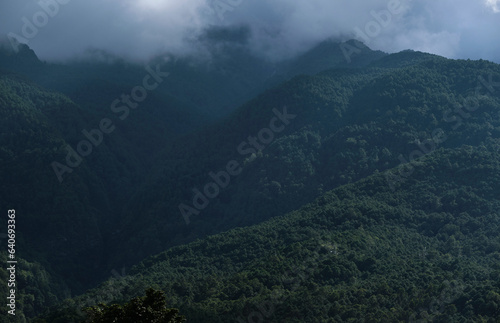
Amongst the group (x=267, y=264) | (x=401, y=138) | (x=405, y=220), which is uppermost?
(x=401, y=138)

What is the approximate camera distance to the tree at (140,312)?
38000mm

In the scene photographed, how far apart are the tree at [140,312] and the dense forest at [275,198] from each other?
1254 inches

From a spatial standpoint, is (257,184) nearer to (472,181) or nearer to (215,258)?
(215,258)

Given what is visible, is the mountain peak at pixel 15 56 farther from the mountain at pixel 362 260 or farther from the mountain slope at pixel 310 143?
the mountain at pixel 362 260

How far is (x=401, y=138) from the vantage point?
12119 cm

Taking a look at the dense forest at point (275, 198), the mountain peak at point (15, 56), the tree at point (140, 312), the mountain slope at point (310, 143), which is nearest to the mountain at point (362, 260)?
the dense forest at point (275, 198)

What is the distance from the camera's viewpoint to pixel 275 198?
116188mm

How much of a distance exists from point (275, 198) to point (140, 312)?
7896cm

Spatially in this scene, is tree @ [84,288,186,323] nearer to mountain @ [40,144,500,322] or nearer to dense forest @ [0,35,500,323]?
dense forest @ [0,35,500,323]

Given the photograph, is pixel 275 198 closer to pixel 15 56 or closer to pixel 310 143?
pixel 310 143

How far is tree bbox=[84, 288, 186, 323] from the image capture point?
125 feet

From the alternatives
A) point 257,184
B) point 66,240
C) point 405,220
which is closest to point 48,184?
point 66,240

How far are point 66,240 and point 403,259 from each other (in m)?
59.6

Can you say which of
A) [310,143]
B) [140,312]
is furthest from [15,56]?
[140,312]
